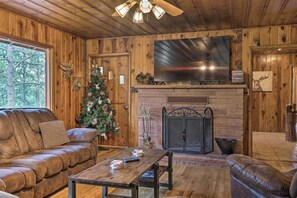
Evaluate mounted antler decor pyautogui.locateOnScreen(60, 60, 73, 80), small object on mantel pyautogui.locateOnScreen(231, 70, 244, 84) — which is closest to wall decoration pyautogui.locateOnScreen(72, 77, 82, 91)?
mounted antler decor pyautogui.locateOnScreen(60, 60, 73, 80)

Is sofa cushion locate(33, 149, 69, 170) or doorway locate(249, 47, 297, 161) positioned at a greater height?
doorway locate(249, 47, 297, 161)

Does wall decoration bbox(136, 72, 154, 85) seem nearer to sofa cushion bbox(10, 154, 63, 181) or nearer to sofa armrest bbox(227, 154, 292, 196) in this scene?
sofa cushion bbox(10, 154, 63, 181)

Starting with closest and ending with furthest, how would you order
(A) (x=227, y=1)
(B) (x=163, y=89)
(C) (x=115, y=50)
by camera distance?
(A) (x=227, y=1), (B) (x=163, y=89), (C) (x=115, y=50)

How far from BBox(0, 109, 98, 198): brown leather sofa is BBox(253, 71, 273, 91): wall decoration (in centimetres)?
610

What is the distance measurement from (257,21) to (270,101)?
15.0ft

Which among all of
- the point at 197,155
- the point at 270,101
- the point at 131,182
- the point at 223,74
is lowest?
the point at 197,155

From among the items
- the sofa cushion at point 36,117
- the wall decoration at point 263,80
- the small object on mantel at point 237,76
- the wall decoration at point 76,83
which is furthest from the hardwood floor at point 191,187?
the wall decoration at point 263,80

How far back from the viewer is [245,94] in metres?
4.77

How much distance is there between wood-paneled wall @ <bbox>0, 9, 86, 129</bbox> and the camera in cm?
397

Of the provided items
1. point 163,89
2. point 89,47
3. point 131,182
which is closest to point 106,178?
point 131,182

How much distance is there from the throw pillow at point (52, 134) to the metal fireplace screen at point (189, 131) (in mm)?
1872

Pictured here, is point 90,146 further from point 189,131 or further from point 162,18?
point 162,18

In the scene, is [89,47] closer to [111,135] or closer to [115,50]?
[115,50]

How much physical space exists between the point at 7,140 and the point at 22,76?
1401 mm
